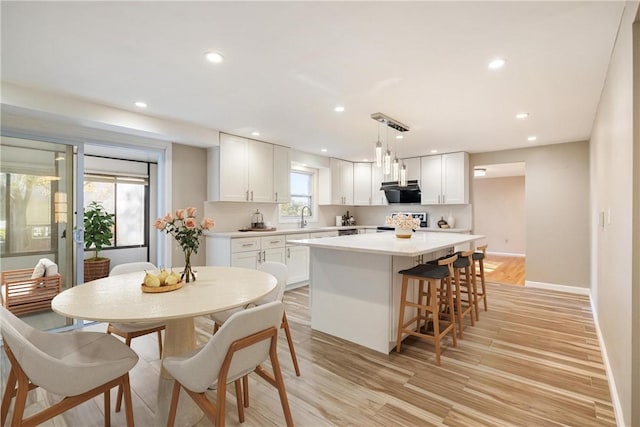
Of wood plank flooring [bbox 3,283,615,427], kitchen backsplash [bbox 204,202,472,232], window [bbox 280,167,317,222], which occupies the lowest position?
wood plank flooring [bbox 3,283,615,427]

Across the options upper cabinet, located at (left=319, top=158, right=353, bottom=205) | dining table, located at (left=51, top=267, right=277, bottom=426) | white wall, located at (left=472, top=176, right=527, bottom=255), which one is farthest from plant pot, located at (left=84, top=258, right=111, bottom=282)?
white wall, located at (left=472, top=176, right=527, bottom=255)

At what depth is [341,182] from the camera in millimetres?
6293

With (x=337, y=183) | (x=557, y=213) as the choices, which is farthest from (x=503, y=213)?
(x=337, y=183)

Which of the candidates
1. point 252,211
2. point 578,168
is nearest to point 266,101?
point 252,211

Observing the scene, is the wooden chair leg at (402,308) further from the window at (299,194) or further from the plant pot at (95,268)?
the plant pot at (95,268)

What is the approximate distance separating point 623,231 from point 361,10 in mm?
1849

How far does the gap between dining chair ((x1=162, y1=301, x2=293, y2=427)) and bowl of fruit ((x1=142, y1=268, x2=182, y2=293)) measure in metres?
0.46

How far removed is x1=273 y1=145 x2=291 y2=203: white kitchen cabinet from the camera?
488 cm

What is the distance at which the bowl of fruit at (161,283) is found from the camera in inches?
69.1

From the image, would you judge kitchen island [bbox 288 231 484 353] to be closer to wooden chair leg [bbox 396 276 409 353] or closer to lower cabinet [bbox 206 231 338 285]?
wooden chair leg [bbox 396 276 409 353]

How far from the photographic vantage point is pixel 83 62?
218 cm

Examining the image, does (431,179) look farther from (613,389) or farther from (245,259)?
(613,389)

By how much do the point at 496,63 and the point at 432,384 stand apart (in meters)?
2.34

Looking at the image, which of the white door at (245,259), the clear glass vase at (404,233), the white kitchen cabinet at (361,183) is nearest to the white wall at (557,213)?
the white kitchen cabinet at (361,183)
